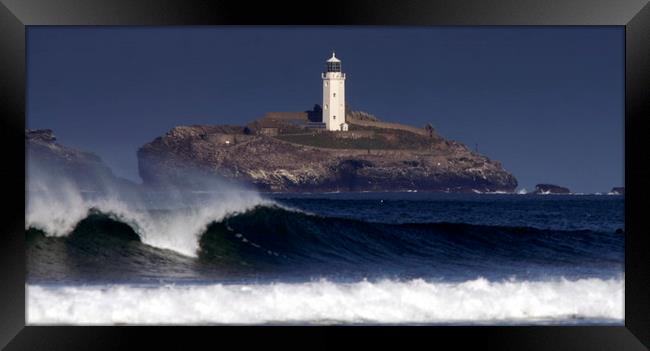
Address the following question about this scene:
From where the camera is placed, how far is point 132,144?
61.7 ft

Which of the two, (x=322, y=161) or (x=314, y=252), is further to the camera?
(x=322, y=161)

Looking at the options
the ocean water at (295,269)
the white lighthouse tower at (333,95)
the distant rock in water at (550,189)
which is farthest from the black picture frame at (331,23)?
the distant rock in water at (550,189)

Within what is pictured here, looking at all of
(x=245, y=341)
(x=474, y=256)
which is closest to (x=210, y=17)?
(x=245, y=341)

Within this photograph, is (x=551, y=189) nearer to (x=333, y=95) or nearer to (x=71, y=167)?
(x=333, y=95)

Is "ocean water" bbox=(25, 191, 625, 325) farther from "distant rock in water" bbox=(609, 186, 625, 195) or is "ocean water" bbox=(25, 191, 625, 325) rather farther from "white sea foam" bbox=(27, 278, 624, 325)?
"distant rock in water" bbox=(609, 186, 625, 195)

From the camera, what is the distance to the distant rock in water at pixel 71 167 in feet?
55.8

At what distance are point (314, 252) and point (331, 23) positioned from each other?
5503 mm

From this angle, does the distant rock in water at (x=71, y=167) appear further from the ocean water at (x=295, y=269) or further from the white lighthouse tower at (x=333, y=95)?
the white lighthouse tower at (x=333, y=95)

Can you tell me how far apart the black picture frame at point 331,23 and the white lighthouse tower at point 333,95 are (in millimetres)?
12014

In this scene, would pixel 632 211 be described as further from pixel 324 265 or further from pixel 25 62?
pixel 324 265

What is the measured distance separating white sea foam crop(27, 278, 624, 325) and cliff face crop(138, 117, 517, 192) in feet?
40.6

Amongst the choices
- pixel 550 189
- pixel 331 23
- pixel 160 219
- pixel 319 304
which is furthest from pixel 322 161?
pixel 331 23

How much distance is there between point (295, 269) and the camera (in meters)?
10.3

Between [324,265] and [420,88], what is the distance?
38.9 ft
